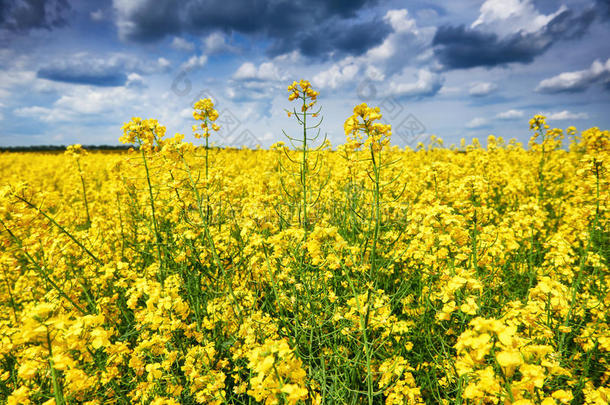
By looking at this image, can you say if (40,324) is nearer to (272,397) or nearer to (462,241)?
(272,397)

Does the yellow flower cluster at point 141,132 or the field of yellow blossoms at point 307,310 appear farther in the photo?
the yellow flower cluster at point 141,132

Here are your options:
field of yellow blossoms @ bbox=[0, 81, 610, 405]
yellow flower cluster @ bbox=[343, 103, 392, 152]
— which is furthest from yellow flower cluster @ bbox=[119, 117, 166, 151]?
yellow flower cluster @ bbox=[343, 103, 392, 152]

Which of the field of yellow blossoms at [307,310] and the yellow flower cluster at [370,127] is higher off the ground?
the yellow flower cluster at [370,127]

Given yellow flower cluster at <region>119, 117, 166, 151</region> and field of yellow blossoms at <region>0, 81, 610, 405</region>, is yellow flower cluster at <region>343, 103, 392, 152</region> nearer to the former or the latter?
field of yellow blossoms at <region>0, 81, 610, 405</region>

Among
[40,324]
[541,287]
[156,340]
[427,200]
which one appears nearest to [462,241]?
[541,287]

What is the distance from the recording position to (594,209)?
2.88m

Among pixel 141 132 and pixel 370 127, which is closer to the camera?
pixel 370 127

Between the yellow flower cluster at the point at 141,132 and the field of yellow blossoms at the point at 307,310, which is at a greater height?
the yellow flower cluster at the point at 141,132

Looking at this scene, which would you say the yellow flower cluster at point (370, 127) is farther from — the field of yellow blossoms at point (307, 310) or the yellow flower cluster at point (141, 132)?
the yellow flower cluster at point (141, 132)

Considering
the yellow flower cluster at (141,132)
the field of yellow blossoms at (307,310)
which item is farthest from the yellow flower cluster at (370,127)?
the yellow flower cluster at (141,132)

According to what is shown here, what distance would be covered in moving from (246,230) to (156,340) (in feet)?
3.33

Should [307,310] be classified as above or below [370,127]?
below

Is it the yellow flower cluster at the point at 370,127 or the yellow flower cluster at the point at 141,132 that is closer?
the yellow flower cluster at the point at 370,127

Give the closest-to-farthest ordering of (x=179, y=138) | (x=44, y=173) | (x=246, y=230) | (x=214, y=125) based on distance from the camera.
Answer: (x=246, y=230)
(x=179, y=138)
(x=214, y=125)
(x=44, y=173)
